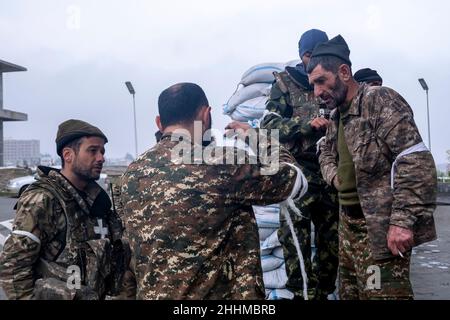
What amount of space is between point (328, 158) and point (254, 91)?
6.51 ft

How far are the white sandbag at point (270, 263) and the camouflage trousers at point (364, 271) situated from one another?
1.27 m

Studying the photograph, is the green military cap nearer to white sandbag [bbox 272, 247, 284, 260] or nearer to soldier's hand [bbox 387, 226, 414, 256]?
soldier's hand [bbox 387, 226, 414, 256]

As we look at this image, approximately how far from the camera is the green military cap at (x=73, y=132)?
246 cm

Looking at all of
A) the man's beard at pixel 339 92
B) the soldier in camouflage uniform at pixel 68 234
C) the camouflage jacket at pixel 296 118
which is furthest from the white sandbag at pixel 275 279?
the man's beard at pixel 339 92

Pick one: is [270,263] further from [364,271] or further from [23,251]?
[23,251]

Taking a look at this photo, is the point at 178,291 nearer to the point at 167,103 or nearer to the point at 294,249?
the point at 167,103

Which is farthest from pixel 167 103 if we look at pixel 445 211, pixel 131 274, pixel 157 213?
pixel 445 211

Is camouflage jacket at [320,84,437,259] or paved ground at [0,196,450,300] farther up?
camouflage jacket at [320,84,437,259]

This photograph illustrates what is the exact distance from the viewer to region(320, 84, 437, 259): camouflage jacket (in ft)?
6.82

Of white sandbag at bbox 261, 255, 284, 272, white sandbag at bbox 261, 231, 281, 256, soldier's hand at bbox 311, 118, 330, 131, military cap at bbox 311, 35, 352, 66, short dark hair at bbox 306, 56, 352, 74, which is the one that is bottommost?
white sandbag at bbox 261, 255, 284, 272

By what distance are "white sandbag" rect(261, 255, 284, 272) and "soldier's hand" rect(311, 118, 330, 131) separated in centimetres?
129

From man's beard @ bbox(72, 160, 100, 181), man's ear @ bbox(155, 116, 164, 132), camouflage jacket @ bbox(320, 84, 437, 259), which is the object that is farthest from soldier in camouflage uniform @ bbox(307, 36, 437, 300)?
man's beard @ bbox(72, 160, 100, 181)

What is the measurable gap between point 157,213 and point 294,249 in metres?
1.43

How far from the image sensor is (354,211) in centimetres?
239
